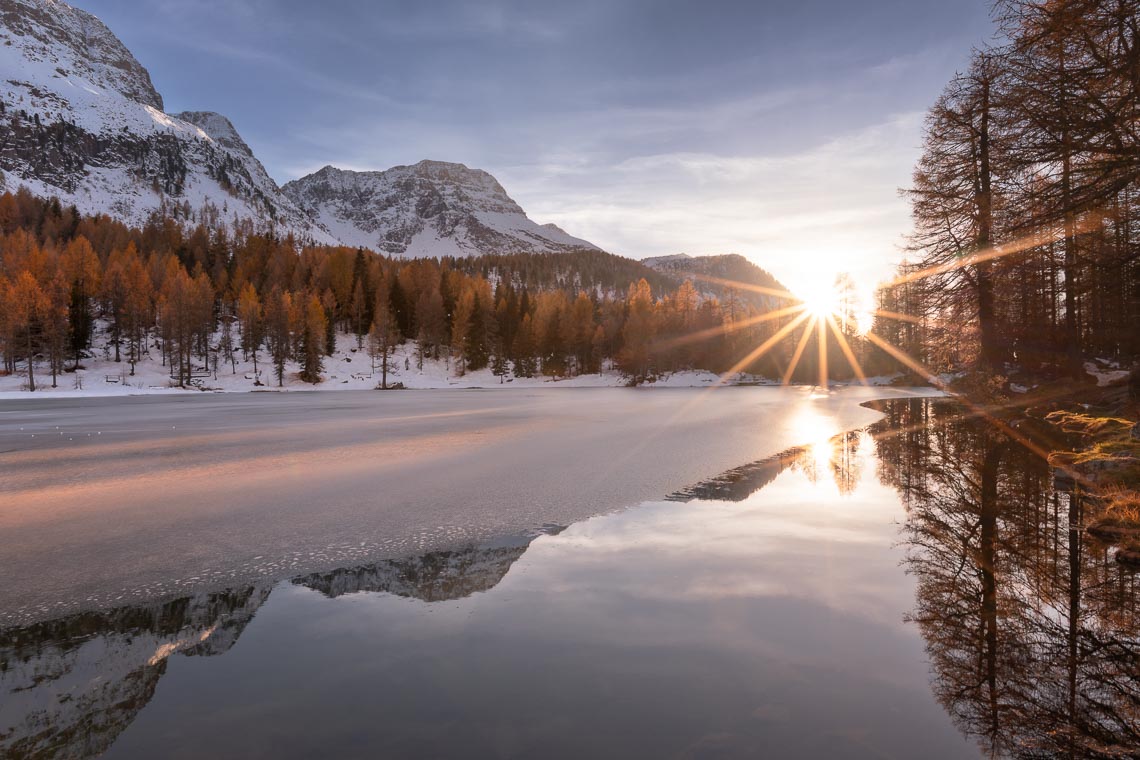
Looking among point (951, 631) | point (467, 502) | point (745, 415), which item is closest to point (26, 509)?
point (467, 502)

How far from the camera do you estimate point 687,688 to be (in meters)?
4.26

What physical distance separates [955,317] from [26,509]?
27717 millimetres

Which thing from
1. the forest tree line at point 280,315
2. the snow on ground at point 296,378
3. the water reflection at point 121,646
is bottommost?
the water reflection at point 121,646

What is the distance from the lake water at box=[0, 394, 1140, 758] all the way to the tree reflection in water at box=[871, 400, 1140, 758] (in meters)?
0.02

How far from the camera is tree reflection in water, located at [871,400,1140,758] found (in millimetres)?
3721

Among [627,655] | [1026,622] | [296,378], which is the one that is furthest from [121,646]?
[296,378]

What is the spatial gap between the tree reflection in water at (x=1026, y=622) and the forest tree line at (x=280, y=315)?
240 ft

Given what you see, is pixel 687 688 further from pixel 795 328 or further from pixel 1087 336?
pixel 795 328

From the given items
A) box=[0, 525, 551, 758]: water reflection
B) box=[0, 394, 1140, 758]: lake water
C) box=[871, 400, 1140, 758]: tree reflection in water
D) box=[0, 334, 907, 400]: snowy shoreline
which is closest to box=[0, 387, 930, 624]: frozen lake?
box=[0, 525, 551, 758]: water reflection

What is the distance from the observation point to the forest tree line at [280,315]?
235ft

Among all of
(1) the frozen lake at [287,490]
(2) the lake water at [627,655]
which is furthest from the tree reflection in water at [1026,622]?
(1) the frozen lake at [287,490]

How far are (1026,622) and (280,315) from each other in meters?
87.1

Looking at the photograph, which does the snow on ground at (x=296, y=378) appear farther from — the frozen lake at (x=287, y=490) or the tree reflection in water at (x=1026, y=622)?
the tree reflection in water at (x=1026, y=622)

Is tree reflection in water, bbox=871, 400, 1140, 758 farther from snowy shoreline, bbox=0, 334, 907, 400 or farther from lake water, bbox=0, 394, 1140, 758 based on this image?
snowy shoreline, bbox=0, 334, 907, 400
